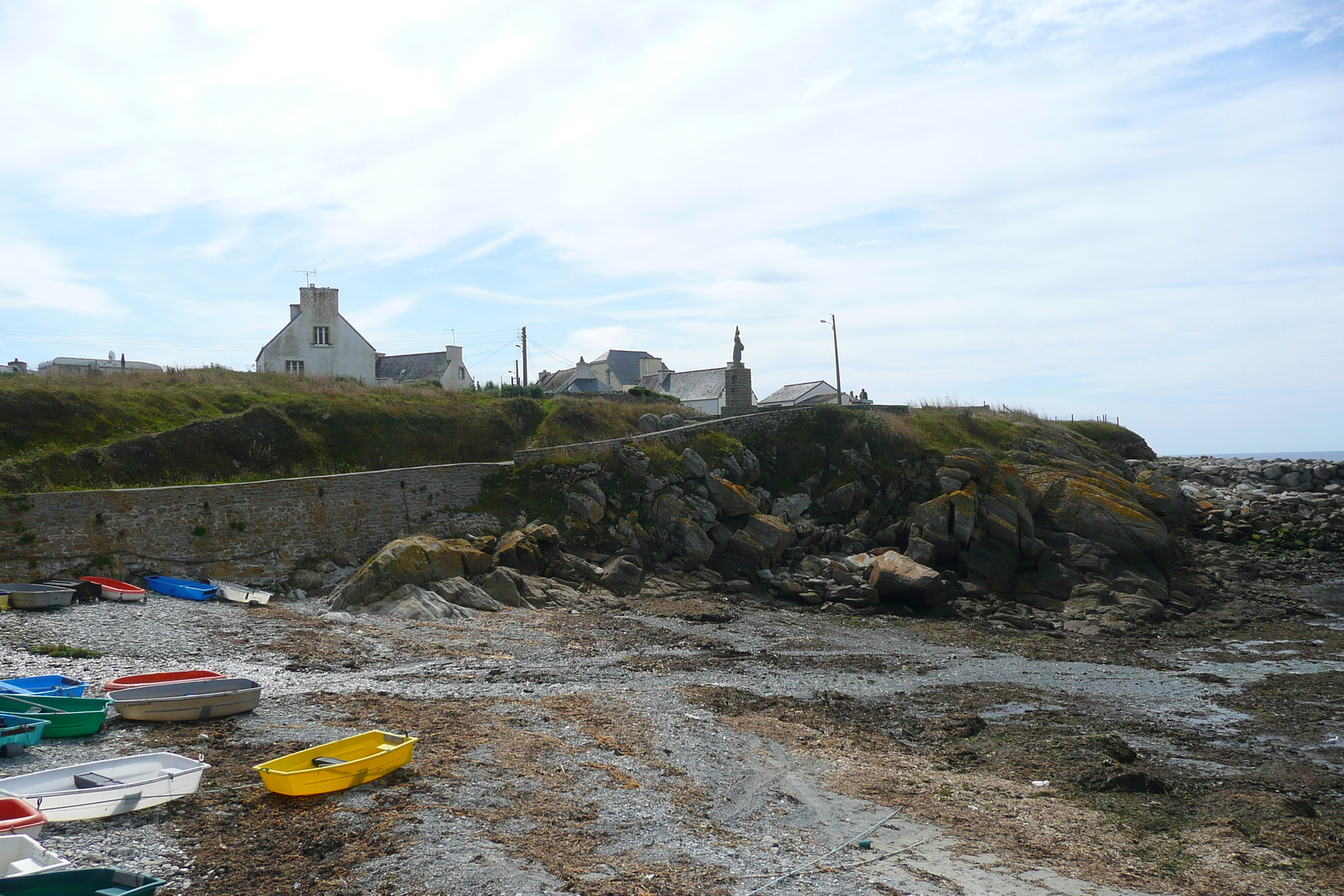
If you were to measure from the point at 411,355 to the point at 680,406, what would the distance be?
21664 mm

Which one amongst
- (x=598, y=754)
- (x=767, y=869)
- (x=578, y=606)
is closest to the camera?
(x=767, y=869)

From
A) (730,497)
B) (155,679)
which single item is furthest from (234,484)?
(730,497)

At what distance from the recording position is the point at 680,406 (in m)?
46.8

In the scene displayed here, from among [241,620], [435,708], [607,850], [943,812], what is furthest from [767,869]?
[241,620]

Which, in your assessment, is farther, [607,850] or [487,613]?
[487,613]

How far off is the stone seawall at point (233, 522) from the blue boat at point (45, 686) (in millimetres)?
10653

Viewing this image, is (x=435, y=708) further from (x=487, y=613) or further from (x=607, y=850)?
(x=487, y=613)

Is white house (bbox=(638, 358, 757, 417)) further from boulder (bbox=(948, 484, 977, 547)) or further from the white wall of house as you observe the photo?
boulder (bbox=(948, 484, 977, 547))

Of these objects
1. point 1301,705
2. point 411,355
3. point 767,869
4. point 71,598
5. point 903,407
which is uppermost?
point 411,355

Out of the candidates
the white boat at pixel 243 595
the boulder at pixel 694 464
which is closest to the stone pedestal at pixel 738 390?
the boulder at pixel 694 464

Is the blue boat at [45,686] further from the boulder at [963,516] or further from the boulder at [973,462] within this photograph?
the boulder at [973,462]

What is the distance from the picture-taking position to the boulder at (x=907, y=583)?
27.9 meters

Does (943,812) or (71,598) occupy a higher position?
(71,598)

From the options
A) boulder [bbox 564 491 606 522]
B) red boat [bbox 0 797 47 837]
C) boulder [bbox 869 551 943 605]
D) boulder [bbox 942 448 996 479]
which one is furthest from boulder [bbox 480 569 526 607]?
boulder [bbox 942 448 996 479]
